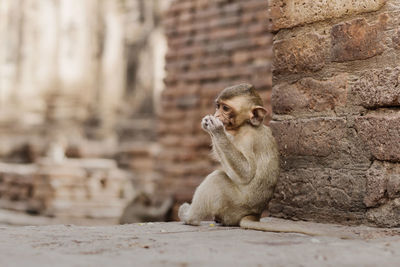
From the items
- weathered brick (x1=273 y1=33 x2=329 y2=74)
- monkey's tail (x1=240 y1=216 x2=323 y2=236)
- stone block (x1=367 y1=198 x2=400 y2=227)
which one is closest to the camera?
monkey's tail (x1=240 y1=216 x2=323 y2=236)

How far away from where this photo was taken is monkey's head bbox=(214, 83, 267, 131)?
2.65 meters

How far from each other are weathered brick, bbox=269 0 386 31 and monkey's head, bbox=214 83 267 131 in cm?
47

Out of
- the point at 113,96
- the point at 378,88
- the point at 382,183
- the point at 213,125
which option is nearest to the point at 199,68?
the point at 213,125

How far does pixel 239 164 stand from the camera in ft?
8.31

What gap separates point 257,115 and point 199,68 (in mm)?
2725

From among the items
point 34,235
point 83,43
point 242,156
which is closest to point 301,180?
point 242,156

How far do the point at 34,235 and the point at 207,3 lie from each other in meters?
3.51

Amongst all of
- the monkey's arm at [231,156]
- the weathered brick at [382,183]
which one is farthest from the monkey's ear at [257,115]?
the weathered brick at [382,183]

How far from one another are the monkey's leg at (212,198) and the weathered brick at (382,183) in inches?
24.0

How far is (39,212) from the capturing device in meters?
8.83

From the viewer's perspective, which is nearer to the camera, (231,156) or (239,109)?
(231,156)

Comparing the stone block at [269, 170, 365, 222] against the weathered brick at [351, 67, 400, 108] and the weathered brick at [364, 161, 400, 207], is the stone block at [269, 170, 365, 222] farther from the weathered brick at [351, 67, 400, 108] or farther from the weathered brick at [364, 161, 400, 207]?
the weathered brick at [351, 67, 400, 108]

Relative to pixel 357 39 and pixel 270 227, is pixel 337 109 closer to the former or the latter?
pixel 357 39

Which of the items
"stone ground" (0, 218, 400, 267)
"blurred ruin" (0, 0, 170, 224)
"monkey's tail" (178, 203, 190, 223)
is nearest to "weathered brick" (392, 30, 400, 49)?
"stone ground" (0, 218, 400, 267)
